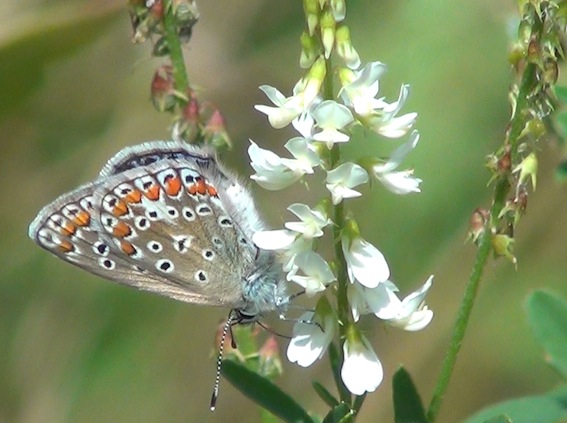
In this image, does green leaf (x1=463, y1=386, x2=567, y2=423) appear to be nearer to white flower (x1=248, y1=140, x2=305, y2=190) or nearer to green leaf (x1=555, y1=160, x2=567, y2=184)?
green leaf (x1=555, y1=160, x2=567, y2=184)

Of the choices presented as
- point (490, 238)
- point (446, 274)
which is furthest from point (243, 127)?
point (490, 238)

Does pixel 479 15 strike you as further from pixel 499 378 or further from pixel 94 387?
pixel 94 387

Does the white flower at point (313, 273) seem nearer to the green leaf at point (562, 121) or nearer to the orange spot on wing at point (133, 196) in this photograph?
the orange spot on wing at point (133, 196)

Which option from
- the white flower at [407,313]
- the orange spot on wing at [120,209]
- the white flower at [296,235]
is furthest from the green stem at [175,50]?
the white flower at [407,313]

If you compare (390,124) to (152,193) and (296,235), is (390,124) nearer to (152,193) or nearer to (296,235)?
(296,235)

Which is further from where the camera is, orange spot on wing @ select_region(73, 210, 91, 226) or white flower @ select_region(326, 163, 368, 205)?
orange spot on wing @ select_region(73, 210, 91, 226)

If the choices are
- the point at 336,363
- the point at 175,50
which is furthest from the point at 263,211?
the point at 336,363

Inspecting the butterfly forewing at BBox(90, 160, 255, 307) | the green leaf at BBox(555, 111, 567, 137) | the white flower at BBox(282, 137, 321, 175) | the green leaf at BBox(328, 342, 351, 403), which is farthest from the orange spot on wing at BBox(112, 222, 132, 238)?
the green leaf at BBox(555, 111, 567, 137)
